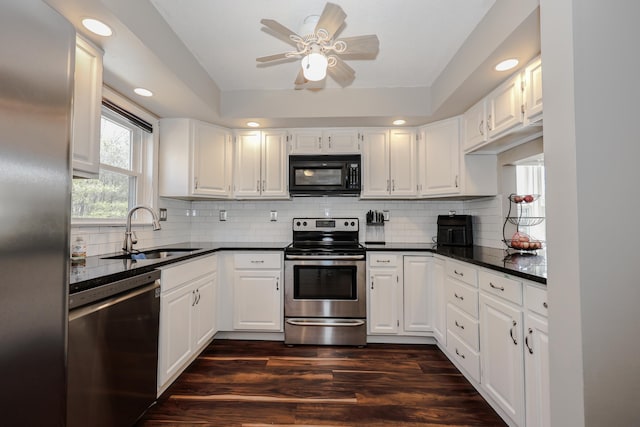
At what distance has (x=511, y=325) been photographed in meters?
1.65

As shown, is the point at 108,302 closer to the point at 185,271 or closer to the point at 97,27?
the point at 185,271

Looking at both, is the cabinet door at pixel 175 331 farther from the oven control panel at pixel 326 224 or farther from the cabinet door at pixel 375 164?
the cabinet door at pixel 375 164

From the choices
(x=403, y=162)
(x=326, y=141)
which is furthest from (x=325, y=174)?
(x=403, y=162)

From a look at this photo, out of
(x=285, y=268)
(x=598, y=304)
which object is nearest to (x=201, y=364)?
(x=285, y=268)

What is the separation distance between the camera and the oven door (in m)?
2.87

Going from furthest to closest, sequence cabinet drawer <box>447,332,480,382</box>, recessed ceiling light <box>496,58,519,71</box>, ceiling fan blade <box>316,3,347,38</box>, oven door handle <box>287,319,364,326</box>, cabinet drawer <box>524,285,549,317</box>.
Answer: oven door handle <box>287,319,364,326</box>, cabinet drawer <box>447,332,480,382</box>, recessed ceiling light <box>496,58,519,71</box>, ceiling fan blade <box>316,3,347,38</box>, cabinet drawer <box>524,285,549,317</box>

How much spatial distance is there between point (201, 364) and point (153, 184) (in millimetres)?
1673

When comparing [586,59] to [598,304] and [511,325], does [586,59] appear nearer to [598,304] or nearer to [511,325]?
[598,304]

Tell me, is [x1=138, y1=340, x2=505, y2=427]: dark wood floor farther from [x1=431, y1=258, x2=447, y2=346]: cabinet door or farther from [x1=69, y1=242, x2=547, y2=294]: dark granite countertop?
[x1=69, y1=242, x2=547, y2=294]: dark granite countertop

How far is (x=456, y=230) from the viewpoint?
313 centimetres

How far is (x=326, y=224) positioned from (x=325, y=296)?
2.70ft

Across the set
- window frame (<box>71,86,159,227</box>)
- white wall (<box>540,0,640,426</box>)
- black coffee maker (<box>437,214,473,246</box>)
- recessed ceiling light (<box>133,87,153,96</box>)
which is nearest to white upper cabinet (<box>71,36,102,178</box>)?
recessed ceiling light (<box>133,87,153,96</box>)

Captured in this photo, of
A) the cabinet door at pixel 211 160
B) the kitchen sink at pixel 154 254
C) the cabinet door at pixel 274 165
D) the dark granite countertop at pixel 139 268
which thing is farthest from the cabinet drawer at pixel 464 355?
the cabinet door at pixel 211 160

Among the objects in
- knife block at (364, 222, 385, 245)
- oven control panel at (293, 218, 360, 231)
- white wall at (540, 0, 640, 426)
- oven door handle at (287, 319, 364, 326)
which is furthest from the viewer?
knife block at (364, 222, 385, 245)
